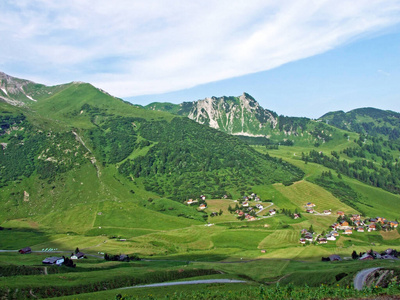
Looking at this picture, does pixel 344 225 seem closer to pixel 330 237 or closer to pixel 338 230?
pixel 338 230

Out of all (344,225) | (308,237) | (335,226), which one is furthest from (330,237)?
(344,225)

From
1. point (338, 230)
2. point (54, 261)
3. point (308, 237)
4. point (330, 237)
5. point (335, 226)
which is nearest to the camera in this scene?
point (54, 261)

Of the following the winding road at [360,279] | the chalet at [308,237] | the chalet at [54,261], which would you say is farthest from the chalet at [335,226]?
the chalet at [54,261]

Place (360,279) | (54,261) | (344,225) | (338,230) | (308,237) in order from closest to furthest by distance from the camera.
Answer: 1. (360,279)
2. (54,261)
3. (308,237)
4. (338,230)
5. (344,225)

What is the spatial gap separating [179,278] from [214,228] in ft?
364

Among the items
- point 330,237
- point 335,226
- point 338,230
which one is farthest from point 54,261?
point 335,226

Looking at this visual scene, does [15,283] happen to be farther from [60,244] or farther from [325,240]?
[325,240]

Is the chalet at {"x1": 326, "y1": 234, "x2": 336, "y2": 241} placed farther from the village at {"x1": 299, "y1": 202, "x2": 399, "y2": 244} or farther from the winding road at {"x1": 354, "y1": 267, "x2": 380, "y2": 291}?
the winding road at {"x1": 354, "y1": 267, "x2": 380, "y2": 291}

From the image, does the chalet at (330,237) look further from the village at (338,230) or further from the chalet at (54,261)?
the chalet at (54,261)

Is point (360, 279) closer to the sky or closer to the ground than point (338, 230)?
closer to the sky

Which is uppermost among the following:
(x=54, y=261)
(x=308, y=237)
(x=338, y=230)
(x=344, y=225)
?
(x=54, y=261)

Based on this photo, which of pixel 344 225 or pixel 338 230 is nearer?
pixel 338 230

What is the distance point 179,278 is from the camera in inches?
2835

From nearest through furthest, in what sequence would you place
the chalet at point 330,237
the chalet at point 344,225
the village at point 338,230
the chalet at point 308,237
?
1. the village at point 338,230
2. the chalet at point 308,237
3. the chalet at point 330,237
4. the chalet at point 344,225
